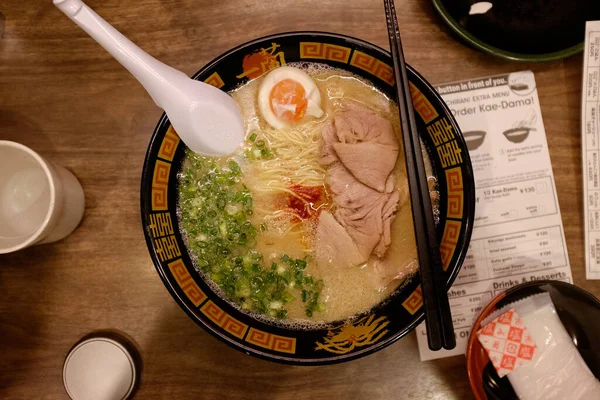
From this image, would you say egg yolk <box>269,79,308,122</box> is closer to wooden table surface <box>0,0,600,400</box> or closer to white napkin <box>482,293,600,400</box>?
wooden table surface <box>0,0,600,400</box>

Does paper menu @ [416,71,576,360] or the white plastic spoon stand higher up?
the white plastic spoon

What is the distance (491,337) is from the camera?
1441mm

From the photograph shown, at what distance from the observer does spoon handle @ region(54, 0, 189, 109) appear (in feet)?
3.39

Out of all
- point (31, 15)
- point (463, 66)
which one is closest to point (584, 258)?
point (463, 66)

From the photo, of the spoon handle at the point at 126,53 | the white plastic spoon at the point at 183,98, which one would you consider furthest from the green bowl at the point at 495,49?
the spoon handle at the point at 126,53

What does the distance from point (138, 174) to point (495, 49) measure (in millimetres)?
1302

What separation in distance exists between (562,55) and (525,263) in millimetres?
725

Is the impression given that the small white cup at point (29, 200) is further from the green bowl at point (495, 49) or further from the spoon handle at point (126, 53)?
the green bowl at point (495, 49)

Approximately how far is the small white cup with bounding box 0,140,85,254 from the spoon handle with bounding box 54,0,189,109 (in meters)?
0.43

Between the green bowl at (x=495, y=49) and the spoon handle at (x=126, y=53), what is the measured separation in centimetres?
90

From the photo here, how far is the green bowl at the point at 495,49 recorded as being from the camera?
146cm

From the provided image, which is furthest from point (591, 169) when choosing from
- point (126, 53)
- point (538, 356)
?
point (126, 53)

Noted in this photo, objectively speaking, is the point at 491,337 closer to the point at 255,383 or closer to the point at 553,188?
the point at 553,188

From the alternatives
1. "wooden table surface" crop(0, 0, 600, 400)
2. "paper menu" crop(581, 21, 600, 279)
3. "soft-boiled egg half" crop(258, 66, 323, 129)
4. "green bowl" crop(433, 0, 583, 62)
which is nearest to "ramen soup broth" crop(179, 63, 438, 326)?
"soft-boiled egg half" crop(258, 66, 323, 129)
